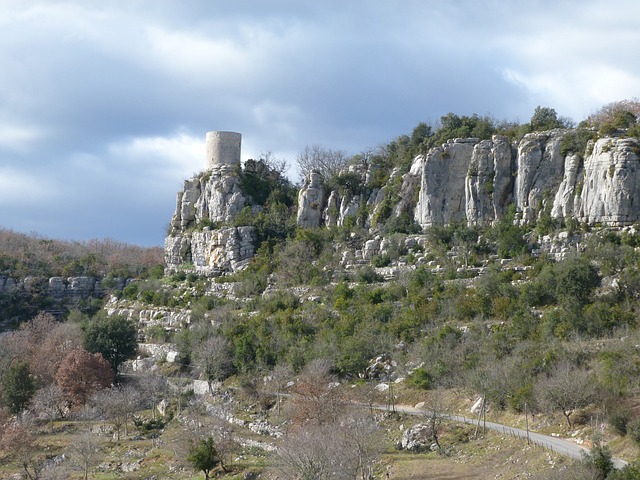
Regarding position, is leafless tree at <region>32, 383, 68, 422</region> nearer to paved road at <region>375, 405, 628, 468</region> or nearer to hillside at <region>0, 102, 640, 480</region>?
hillside at <region>0, 102, 640, 480</region>

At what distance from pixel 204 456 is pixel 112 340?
73.6 ft

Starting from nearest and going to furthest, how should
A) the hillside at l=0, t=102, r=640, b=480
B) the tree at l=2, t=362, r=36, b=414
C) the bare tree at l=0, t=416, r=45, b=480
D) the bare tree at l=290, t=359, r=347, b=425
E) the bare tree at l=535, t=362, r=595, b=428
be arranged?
1. the bare tree at l=535, t=362, r=595, b=428
2. the hillside at l=0, t=102, r=640, b=480
3. the bare tree at l=290, t=359, r=347, b=425
4. the bare tree at l=0, t=416, r=45, b=480
5. the tree at l=2, t=362, r=36, b=414

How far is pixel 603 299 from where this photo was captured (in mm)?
48219

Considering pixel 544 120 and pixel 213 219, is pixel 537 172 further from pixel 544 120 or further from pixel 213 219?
pixel 213 219

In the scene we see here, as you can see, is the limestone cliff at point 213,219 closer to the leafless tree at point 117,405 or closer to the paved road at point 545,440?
the leafless tree at point 117,405

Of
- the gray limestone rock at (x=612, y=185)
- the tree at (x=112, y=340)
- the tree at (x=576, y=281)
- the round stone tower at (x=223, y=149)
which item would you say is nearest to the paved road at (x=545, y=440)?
the tree at (x=576, y=281)

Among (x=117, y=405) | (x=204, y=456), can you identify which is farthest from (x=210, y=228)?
(x=204, y=456)

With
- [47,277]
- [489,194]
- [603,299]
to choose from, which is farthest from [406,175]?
[47,277]

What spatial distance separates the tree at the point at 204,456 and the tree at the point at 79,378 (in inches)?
637

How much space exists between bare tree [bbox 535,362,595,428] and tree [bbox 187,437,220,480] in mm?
13441

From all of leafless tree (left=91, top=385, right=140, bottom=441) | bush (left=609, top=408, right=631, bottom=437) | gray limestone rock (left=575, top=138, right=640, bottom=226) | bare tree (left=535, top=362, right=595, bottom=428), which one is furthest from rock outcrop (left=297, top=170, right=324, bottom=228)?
bush (left=609, top=408, right=631, bottom=437)

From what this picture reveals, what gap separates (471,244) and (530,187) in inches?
203

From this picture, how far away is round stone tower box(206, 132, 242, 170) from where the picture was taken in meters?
74.9

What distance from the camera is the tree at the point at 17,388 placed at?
165 ft
